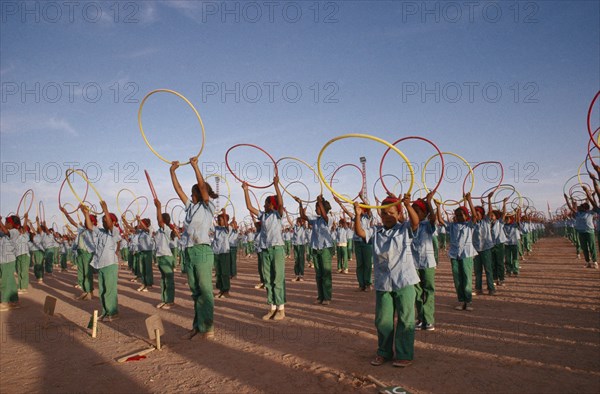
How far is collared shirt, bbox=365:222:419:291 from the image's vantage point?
205 inches

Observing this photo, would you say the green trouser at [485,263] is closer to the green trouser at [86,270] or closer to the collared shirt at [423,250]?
the collared shirt at [423,250]

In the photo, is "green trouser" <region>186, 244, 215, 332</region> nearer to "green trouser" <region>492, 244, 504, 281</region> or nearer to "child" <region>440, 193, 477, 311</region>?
"child" <region>440, 193, 477, 311</region>

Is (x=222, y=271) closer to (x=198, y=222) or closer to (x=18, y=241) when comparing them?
(x=198, y=222)

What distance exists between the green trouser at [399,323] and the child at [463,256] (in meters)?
4.43

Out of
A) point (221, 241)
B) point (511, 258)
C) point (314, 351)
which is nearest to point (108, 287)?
point (221, 241)

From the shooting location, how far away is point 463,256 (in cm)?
899

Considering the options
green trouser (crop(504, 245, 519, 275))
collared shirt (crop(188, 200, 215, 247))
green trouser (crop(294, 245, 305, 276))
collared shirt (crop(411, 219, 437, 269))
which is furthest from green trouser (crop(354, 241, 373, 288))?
green trouser (crop(504, 245, 519, 275))

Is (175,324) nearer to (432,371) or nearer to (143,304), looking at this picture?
(143,304)

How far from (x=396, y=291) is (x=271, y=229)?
428 centimetres

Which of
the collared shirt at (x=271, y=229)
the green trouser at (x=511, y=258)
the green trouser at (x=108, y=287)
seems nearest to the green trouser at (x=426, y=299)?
A: the collared shirt at (x=271, y=229)

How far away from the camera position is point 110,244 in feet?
30.0

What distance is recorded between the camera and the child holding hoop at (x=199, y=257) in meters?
7.14

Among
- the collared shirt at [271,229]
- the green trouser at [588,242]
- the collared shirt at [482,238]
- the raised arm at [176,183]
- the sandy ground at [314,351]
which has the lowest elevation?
the sandy ground at [314,351]

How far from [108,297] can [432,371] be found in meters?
7.99
